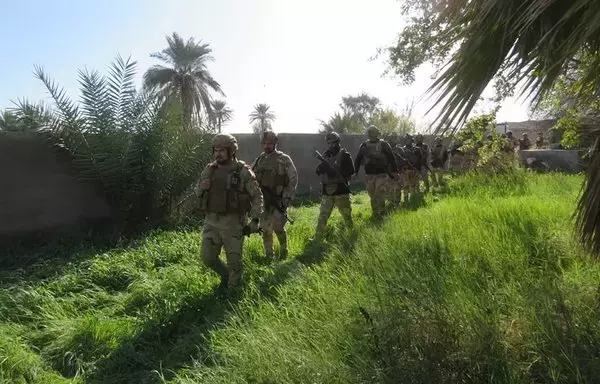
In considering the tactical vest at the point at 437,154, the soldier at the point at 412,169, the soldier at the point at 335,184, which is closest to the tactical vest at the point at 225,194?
the soldier at the point at 335,184

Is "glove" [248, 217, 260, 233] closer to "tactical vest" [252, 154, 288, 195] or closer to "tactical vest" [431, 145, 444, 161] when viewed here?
"tactical vest" [252, 154, 288, 195]

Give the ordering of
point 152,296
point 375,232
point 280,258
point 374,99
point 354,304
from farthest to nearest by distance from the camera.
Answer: point 374,99 < point 280,258 < point 375,232 < point 152,296 < point 354,304

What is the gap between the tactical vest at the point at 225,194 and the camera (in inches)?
179

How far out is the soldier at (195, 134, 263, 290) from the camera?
15.0 feet

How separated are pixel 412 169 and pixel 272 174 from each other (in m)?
5.80

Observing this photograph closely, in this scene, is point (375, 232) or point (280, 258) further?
point (280, 258)

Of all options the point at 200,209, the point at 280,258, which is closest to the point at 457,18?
the point at 200,209

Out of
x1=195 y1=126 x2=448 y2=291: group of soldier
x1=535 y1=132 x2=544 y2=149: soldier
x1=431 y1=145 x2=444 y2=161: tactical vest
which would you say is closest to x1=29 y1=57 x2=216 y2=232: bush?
x1=195 y1=126 x2=448 y2=291: group of soldier

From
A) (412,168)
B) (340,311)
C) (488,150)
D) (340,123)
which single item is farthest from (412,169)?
(340,123)

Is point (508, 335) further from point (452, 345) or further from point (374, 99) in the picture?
point (374, 99)

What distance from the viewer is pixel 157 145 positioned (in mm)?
7348

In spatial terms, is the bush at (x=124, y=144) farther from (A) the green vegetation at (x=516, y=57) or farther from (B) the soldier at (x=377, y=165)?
(A) the green vegetation at (x=516, y=57)

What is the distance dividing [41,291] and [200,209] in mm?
1765

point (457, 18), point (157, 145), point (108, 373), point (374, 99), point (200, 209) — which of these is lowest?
point (108, 373)
